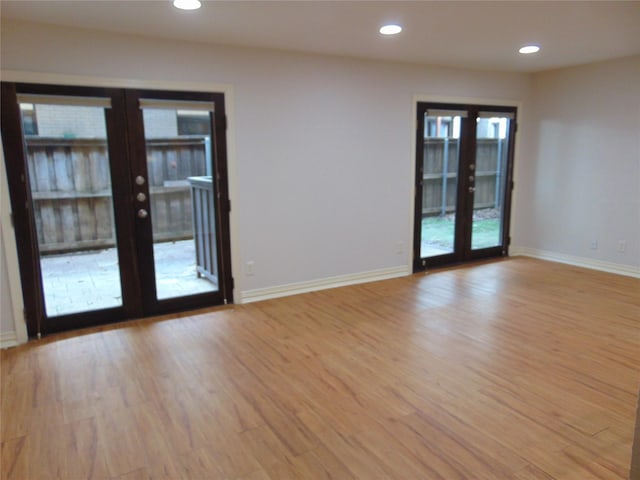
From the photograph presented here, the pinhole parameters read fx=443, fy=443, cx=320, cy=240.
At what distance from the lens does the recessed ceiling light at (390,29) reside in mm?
3376

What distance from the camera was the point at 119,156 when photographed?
11.9 feet

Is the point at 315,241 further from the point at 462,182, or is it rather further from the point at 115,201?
the point at 462,182

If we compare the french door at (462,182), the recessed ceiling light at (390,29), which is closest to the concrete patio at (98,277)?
the recessed ceiling light at (390,29)

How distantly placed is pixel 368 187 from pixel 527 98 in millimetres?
2726

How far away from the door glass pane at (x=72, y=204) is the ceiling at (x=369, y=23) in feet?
2.34

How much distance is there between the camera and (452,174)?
218 inches

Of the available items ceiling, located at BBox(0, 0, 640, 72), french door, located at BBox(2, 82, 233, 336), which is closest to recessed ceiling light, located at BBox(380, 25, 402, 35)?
ceiling, located at BBox(0, 0, 640, 72)

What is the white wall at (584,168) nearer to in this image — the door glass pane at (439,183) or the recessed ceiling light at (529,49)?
the door glass pane at (439,183)

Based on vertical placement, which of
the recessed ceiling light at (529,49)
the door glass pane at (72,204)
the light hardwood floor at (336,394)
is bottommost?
the light hardwood floor at (336,394)

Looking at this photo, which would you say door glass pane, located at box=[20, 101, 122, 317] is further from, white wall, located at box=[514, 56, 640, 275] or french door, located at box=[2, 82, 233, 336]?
white wall, located at box=[514, 56, 640, 275]

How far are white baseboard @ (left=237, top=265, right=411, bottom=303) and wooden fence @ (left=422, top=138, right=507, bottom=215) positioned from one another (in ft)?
2.77

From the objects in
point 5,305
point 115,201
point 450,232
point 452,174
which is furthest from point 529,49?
point 5,305

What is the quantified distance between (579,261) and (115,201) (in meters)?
5.32

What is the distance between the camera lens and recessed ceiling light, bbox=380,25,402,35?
11.1 feet
